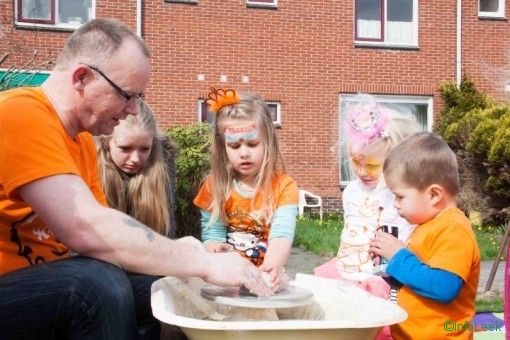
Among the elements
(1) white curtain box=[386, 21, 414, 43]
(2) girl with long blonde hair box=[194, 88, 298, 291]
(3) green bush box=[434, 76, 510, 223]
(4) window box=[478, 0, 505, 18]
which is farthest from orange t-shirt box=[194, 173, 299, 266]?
(4) window box=[478, 0, 505, 18]

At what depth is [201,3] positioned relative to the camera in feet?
38.5

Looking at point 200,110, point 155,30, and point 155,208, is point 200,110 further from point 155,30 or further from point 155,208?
point 155,208

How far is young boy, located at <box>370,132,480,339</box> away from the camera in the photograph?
2186 millimetres

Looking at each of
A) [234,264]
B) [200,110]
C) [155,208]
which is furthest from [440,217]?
[200,110]

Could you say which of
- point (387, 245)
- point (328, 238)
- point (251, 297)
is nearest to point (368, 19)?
point (328, 238)

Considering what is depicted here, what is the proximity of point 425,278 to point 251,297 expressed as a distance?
59 cm

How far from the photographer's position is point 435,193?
2391 mm

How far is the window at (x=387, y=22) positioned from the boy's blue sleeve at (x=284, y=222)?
9.99 metres

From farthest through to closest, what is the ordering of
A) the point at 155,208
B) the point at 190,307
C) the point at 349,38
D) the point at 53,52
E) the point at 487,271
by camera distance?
the point at 349,38, the point at 53,52, the point at 487,271, the point at 155,208, the point at 190,307

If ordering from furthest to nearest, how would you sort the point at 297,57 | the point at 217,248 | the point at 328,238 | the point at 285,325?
the point at 297,57 → the point at 328,238 → the point at 217,248 → the point at 285,325

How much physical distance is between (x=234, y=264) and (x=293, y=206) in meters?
1.23

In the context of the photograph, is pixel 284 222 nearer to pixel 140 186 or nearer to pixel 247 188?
pixel 247 188

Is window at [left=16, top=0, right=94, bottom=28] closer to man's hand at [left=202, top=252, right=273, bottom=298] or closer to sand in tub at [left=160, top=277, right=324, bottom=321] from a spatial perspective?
sand in tub at [left=160, top=277, right=324, bottom=321]

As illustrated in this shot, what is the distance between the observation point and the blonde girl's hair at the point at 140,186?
3.33 m
